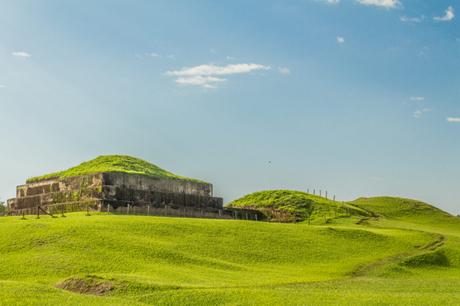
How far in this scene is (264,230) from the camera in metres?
45.7

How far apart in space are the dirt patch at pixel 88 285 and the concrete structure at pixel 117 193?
74.9 ft

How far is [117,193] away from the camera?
2051 inches

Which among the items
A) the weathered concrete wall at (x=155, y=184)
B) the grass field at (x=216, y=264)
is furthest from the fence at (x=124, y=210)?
the grass field at (x=216, y=264)

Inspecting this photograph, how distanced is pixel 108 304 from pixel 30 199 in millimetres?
38091

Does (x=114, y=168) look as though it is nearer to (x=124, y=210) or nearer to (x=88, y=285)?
(x=124, y=210)

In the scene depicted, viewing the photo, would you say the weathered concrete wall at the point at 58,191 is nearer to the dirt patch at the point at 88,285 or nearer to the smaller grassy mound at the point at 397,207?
the dirt patch at the point at 88,285

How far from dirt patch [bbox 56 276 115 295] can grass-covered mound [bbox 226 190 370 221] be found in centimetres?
4071

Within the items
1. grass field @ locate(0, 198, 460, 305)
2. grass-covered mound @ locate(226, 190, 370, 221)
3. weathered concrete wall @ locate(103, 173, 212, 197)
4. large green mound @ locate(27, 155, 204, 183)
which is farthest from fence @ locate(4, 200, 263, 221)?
grass-covered mound @ locate(226, 190, 370, 221)

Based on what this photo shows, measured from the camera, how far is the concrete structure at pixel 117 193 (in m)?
52.0

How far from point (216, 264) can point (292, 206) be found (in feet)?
121

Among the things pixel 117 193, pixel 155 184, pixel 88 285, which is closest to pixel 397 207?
pixel 155 184

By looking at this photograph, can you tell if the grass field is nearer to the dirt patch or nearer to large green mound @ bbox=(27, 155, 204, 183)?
the dirt patch

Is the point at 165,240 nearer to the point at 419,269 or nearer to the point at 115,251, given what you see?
the point at 115,251

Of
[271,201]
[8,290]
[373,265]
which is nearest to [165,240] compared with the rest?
[373,265]
